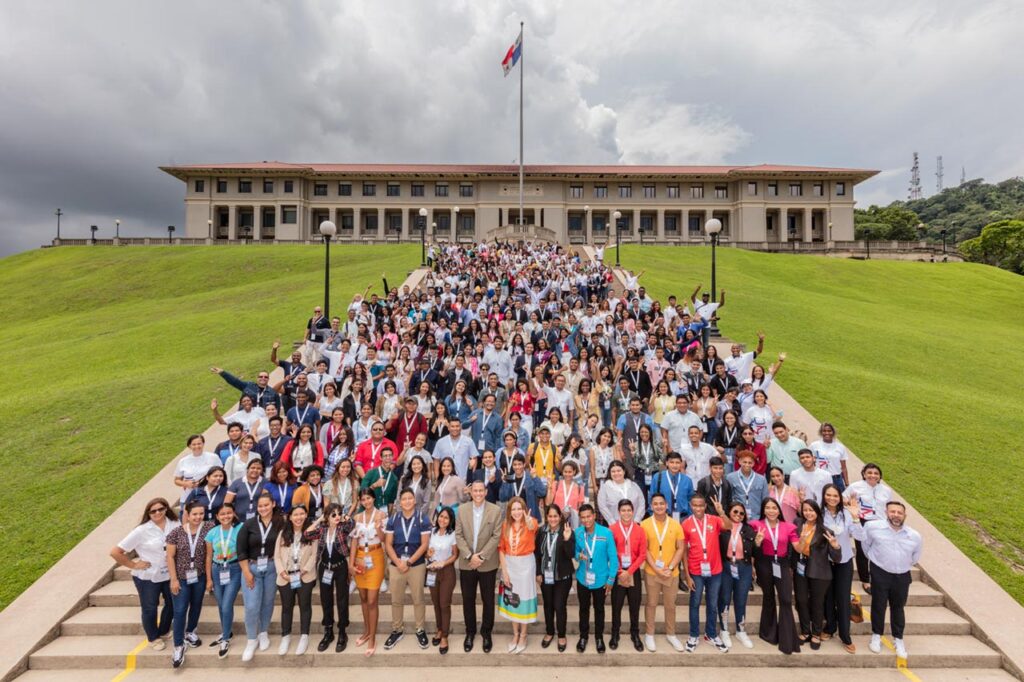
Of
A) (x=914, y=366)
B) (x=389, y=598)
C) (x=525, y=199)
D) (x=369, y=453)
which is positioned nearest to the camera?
(x=389, y=598)

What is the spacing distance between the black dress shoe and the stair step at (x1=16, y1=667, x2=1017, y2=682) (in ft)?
1.16

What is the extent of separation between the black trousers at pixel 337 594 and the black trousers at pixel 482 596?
1.43 m

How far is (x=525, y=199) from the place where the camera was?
59406 millimetres

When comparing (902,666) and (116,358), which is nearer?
(902,666)

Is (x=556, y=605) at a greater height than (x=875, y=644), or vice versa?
(x=556, y=605)

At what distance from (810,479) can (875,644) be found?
1965 millimetres

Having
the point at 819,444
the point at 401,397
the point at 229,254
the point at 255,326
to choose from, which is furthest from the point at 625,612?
the point at 229,254

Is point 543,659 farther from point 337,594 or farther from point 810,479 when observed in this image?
point 810,479

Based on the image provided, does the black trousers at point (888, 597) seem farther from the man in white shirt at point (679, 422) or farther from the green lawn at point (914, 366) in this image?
the man in white shirt at point (679, 422)

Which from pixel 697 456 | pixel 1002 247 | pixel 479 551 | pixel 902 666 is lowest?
pixel 902 666

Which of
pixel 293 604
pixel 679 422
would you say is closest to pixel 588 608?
pixel 679 422

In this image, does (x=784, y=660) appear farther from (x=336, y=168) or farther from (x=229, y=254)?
(x=336, y=168)

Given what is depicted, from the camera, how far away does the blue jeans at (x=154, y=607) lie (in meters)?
5.89

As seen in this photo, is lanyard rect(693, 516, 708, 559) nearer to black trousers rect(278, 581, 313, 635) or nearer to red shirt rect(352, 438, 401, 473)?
red shirt rect(352, 438, 401, 473)
